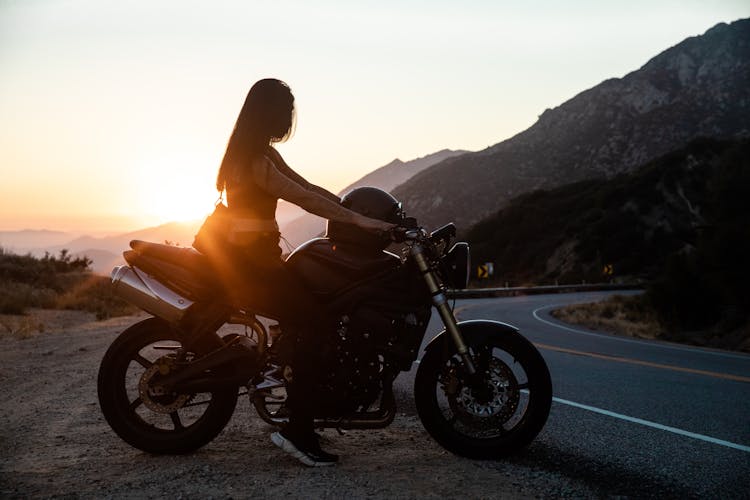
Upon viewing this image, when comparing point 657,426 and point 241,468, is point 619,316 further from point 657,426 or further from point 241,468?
point 241,468

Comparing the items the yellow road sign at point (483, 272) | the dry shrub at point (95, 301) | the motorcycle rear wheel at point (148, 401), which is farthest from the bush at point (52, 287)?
the yellow road sign at point (483, 272)

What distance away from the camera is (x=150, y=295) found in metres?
4.32

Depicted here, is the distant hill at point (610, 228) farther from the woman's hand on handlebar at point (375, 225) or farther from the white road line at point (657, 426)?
the woman's hand on handlebar at point (375, 225)

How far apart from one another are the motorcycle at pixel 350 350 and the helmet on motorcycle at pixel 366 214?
10 mm

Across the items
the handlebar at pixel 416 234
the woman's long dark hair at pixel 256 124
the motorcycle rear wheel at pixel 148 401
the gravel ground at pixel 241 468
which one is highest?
the woman's long dark hair at pixel 256 124

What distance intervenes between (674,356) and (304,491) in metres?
9.54

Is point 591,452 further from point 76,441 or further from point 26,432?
point 26,432

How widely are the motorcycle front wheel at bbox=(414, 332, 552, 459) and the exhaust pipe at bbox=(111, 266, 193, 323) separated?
166 cm

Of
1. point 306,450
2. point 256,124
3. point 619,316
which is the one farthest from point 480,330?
point 619,316

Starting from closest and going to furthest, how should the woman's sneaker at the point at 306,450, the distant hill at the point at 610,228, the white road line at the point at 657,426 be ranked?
the woman's sneaker at the point at 306,450 < the white road line at the point at 657,426 < the distant hill at the point at 610,228

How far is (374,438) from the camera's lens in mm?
4820

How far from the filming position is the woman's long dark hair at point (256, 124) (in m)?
4.18

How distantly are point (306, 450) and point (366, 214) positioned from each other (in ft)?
5.06

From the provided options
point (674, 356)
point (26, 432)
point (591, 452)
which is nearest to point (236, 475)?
point (26, 432)
